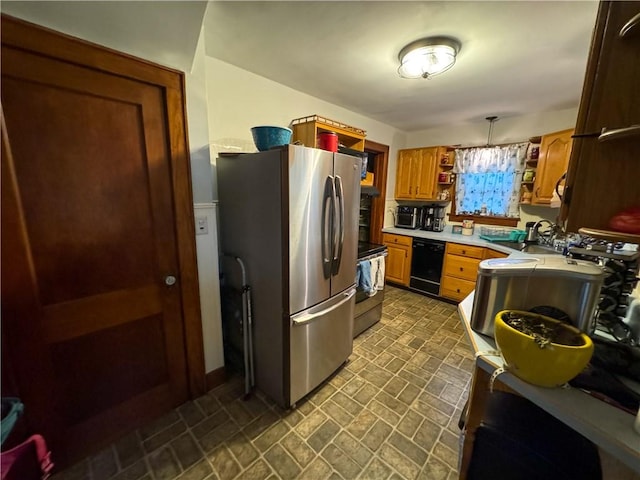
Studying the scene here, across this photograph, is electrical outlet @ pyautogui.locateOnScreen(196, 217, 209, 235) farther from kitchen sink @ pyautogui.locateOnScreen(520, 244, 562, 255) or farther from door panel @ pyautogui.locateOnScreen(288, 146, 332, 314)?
kitchen sink @ pyautogui.locateOnScreen(520, 244, 562, 255)

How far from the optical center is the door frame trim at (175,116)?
1041 mm

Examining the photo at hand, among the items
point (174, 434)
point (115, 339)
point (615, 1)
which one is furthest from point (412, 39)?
point (174, 434)

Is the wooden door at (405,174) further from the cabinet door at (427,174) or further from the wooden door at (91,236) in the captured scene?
the wooden door at (91,236)

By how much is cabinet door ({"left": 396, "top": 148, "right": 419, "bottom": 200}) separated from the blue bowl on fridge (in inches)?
108

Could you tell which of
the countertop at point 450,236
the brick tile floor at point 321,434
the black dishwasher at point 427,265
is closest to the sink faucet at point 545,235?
the countertop at point 450,236

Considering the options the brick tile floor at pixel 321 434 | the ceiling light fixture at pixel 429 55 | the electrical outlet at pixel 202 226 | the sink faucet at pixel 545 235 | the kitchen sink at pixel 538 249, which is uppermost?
the ceiling light fixture at pixel 429 55

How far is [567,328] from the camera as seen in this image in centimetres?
86

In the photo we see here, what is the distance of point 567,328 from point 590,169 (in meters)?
0.58

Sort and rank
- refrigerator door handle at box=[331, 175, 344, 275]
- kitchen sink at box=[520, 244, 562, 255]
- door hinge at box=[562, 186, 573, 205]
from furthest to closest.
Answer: kitchen sink at box=[520, 244, 562, 255] → refrigerator door handle at box=[331, 175, 344, 275] → door hinge at box=[562, 186, 573, 205]

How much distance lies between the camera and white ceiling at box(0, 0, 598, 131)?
116 cm

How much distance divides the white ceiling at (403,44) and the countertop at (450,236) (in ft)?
4.99

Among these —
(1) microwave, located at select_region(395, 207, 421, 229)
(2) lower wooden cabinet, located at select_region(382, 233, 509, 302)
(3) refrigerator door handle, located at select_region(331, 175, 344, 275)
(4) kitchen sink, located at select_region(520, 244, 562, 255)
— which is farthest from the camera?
(1) microwave, located at select_region(395, 207, 421, 229)

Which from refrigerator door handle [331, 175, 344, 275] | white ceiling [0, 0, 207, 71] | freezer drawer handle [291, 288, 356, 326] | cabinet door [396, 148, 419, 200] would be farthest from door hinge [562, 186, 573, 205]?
cabinet door [396, 148, 419, 200]

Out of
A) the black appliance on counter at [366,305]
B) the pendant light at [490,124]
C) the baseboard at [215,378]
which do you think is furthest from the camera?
the pendant light at [490,124]
